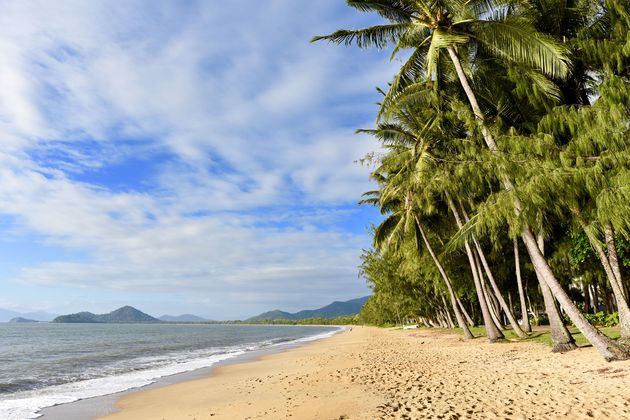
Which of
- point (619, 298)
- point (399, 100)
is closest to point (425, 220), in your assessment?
point (399, 100)

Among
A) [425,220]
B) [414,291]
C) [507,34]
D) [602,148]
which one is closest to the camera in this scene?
[602,148]

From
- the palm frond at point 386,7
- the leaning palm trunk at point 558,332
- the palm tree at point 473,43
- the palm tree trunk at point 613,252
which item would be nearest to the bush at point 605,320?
the leaning palm trunk at point 558,332

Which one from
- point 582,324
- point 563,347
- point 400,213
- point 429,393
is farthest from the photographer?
point 400,213

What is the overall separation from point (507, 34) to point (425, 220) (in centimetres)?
1513

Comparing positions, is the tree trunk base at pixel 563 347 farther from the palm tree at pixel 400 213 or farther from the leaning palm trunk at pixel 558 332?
the palm tree at pixel 400 213

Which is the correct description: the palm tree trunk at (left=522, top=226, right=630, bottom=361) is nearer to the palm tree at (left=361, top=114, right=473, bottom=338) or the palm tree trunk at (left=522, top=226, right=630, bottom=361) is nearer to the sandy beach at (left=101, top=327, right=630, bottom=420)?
the sandy beach at (left=101, top=327, right=630, bottom=420)

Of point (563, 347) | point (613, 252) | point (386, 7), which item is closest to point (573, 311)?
point (613, 252)

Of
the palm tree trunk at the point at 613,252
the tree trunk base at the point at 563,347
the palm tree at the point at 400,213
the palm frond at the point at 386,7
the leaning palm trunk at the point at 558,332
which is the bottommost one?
the tree trunk base at the point at 563,347

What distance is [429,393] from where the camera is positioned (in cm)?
832

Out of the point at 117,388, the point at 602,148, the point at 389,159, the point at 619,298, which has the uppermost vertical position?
the point at 389,159

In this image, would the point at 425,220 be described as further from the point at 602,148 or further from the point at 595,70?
the point at 602,148

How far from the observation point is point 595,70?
33.2 feet

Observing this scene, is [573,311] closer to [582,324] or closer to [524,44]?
[582,324]

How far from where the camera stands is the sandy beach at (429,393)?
6707 millimetres
